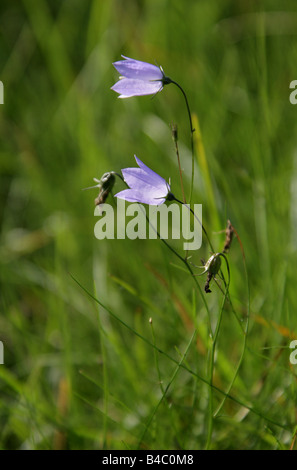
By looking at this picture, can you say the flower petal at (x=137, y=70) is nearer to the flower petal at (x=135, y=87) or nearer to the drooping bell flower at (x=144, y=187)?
the flower petal at (x=135, y=87)

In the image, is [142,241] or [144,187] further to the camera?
[142,241]

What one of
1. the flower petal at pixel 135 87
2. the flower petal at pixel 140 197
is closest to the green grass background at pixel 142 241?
the flower petal at pixel 140 197

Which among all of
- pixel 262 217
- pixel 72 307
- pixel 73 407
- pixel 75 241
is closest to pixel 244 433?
pixel 73 407

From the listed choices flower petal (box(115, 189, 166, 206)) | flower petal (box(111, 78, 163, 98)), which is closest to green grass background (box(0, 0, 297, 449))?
flower petal (box(115, 189, 166, 206))

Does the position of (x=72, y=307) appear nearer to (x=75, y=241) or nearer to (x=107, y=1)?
(x=75, y=241)

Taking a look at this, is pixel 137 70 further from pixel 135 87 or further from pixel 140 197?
pixel 140 197

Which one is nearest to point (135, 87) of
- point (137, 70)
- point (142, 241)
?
point (137, 70)
